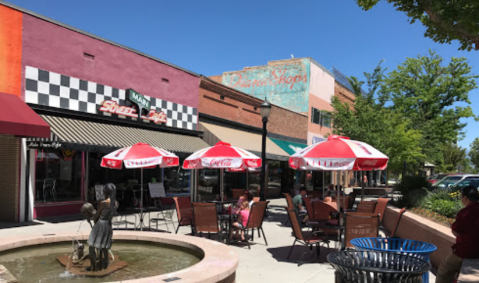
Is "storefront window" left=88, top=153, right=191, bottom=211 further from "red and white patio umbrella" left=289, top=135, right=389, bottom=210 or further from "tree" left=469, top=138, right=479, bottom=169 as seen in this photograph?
"tree" left=469, top=138, right=479, bottom=169

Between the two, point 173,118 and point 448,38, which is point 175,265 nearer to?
point 448,38

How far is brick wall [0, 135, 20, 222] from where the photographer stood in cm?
1161

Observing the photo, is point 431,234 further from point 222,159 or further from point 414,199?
point 222,159

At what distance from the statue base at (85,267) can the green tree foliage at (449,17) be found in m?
7.80

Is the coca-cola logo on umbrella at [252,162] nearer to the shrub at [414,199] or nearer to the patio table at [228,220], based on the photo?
the patio table at [228,220]

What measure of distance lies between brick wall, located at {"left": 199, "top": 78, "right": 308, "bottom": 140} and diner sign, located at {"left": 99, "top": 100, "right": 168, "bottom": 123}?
119 inches

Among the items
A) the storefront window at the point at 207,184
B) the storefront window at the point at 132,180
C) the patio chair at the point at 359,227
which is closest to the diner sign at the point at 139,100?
the storefront window at the point at 132,180

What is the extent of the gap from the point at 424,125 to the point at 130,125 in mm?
26137

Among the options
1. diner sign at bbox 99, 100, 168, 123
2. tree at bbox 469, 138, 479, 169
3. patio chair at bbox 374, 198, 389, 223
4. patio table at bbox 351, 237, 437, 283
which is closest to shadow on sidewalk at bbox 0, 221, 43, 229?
diner sign at bbox 99, 100, 168, 123

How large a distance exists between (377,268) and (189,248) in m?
4.42

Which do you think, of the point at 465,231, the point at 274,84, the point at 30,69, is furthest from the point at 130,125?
the point at 274,84

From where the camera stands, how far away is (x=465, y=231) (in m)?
4.57

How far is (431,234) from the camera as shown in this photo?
25.8 ft

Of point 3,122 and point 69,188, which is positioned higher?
point 3,122
